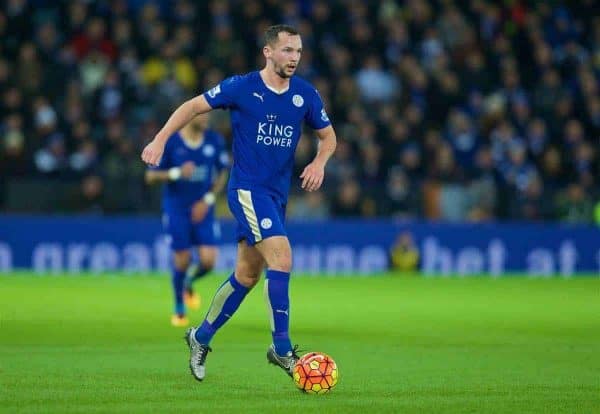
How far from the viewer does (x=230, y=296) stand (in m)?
9.30

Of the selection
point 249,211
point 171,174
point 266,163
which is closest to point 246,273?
point 249,211

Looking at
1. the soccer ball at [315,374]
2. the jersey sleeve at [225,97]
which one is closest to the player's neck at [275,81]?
the jersey sleeve at [225,97]

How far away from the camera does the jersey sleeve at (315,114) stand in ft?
30.3

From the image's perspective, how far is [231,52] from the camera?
78.1 feet

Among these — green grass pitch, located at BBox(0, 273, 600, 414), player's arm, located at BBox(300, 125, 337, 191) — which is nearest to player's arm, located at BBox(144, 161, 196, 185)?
green grass pitch, located at BBox(0, 273, 600, 414)

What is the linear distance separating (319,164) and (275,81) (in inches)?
27.0

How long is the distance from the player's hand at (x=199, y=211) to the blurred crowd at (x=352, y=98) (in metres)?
7.53

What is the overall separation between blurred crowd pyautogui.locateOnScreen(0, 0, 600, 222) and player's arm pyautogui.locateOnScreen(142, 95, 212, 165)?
12.9m

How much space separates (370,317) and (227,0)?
471 inches

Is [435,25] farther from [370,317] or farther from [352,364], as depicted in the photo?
[352,364]

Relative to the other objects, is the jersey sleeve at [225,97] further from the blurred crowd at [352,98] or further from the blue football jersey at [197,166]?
the blurred crowd at [352,98]

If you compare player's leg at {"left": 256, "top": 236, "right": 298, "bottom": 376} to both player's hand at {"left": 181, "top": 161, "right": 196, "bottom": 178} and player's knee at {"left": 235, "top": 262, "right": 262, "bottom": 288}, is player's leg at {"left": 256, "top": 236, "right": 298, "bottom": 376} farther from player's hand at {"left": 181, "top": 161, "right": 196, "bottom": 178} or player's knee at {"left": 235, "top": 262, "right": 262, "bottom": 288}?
player's hand at {"left": 181, "top": 161, "right": 196, "bottom": 178}

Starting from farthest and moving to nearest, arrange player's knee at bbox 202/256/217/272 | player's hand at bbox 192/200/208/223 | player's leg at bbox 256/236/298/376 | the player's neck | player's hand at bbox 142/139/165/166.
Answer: player's knee at bbox 202/256/217/272, player's hand at bbox 192/200/208/223, the player's neck, player's leg at bbox 256/236/298/376, player's hand at bbox 142/139/165/166

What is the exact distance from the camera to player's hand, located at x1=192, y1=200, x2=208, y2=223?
1437 centimetres
